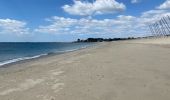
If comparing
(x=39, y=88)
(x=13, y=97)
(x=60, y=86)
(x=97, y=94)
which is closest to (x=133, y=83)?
(x=97, y=94)

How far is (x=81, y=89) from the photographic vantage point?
7.98m

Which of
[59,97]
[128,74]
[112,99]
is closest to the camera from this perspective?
[112,99]

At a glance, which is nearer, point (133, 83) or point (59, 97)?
point (59, 97)

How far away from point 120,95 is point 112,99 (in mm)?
433

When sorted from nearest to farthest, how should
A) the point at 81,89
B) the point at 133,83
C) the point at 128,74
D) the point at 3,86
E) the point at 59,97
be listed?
1. the point at 59,97
2. the point at 81,89
3. the point at 133,83
4. the point at 3,86
5. the point at 128,74

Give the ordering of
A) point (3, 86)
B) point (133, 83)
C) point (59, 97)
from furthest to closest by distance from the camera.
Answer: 1. point (3, 86)
2. point (133, 83)
3. point (59, 97)

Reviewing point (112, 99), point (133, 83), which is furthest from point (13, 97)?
point (133, 83)

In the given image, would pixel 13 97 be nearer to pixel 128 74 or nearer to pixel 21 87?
pixel 21 87

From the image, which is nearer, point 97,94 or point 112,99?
point 112,99

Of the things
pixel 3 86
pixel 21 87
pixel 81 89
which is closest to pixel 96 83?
pixel 81 89

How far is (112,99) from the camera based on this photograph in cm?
668

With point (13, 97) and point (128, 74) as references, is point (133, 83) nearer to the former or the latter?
point (128, 74)

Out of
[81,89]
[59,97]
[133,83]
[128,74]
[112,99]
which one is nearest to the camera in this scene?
[112,99]

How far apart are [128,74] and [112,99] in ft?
12.7
